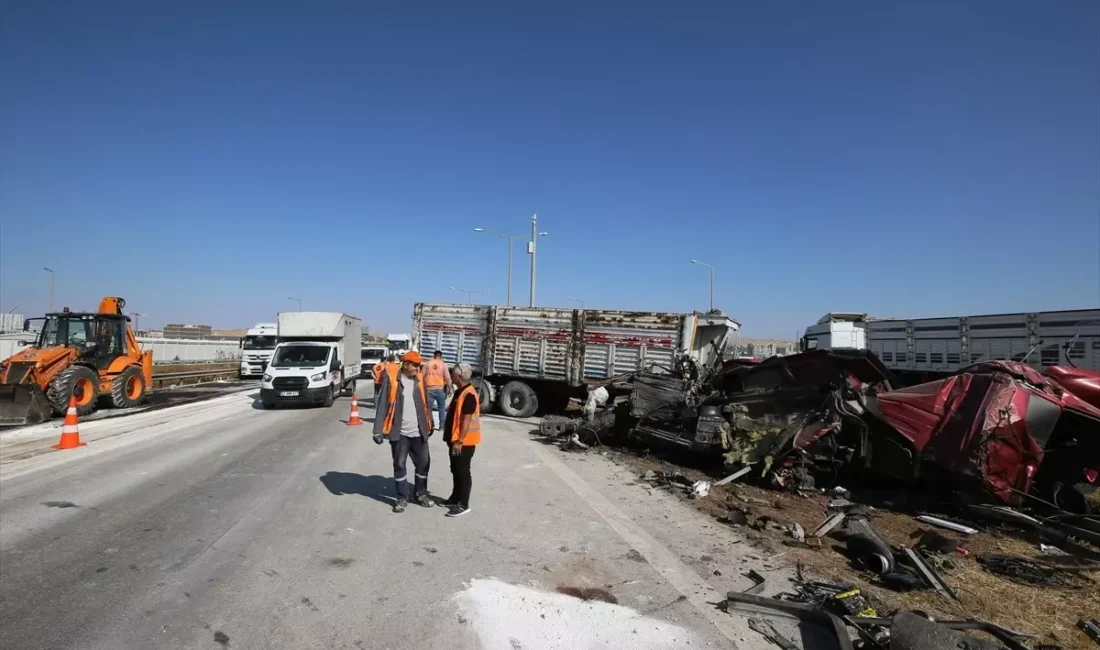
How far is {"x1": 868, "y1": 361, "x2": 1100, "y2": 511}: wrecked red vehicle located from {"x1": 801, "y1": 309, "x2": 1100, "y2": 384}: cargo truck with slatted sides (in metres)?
4.64

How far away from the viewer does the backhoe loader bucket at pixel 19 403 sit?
1412 centimetres

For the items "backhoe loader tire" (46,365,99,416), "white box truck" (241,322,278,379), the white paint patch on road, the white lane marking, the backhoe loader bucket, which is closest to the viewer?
the white paint patch on road

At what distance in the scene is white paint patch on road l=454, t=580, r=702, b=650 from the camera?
389 centimetres

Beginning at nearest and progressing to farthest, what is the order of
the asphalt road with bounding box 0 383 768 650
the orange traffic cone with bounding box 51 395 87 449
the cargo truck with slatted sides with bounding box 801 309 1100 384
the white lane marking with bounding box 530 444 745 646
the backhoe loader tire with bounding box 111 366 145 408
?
1. the asphalt road with bounding box 0 383 768 650
2. the white lane marking with bounding box 530 444 745 646
3. the orange traffic cone with bounding box 51 395 87 449
4. the cargo truck with slatted sides with bounding box 801 309 1100 384
5. the backhoe loader tire with bounding box 111 366 145 408

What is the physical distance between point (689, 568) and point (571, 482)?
362 cm

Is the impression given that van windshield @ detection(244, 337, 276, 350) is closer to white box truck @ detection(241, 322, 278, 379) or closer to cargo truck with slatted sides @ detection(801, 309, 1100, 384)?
white box truck @ detection(241, 322, 278, 379)

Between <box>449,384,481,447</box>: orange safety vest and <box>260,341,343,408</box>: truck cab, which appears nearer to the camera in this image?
<box>449,384,481,447</box>: orange safety vest

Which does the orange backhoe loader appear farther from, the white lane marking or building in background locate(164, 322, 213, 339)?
building in background locate(164, 322, 213, 339)

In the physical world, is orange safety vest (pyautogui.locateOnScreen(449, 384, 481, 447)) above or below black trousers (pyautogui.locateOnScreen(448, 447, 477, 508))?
above

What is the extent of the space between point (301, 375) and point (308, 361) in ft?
3.36

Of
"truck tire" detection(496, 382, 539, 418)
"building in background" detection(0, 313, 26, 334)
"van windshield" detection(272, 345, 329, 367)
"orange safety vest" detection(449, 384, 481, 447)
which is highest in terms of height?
"building in background" detection(0, 313, 26, 334)

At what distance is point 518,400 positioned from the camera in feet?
55.8

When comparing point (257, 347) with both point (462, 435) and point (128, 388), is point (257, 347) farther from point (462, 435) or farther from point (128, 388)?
point (462, 435)

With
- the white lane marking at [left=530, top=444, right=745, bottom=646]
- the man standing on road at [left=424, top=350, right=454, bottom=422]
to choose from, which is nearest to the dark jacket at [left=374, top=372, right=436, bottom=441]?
the white lane marking at [left=530, top=444, right=745, bottom=646]
